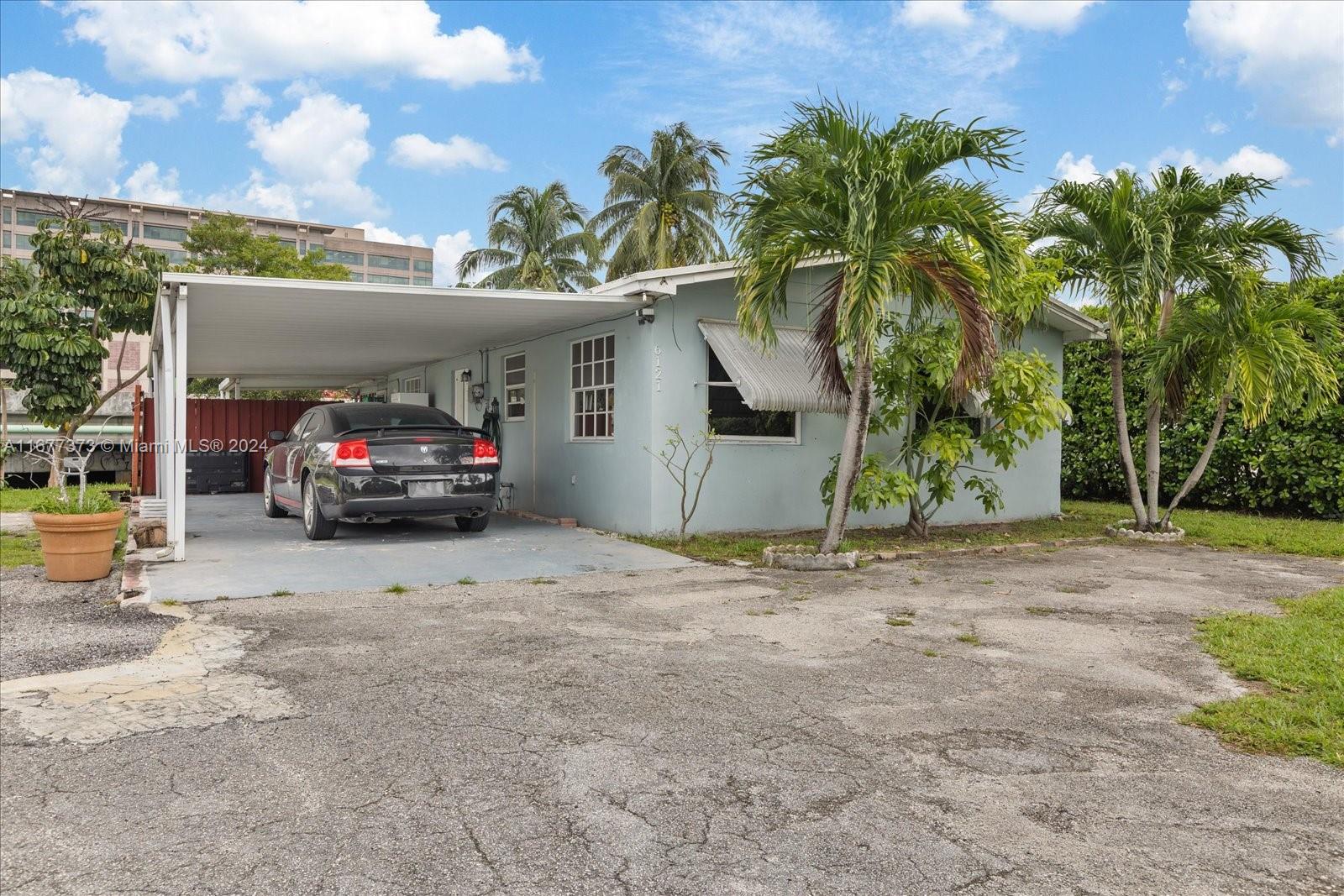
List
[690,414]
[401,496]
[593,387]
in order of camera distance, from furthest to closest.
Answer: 1. [593,387]
2. [690,414]
3. [401,496]

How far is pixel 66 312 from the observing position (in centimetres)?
1664

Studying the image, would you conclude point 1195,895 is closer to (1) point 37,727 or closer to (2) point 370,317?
(1) point 37,727

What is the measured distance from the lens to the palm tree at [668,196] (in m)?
32.9

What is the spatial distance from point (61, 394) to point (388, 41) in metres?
10.3

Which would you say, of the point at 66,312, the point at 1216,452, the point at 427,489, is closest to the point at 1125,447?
the point at 1216,452

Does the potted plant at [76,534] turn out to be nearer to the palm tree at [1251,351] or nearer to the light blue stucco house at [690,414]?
the light blue stucco house at [690,414]

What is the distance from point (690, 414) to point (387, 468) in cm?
340

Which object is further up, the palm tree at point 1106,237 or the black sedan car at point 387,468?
the palm tree at point 1106,237

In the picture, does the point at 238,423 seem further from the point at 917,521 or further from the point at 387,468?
the point at 917,521

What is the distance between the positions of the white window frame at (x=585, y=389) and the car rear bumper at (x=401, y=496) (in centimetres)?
179

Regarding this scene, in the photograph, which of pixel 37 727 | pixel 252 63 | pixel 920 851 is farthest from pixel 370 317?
pixel 252 63

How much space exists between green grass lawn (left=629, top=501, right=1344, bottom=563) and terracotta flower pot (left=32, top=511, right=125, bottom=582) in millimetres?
5187

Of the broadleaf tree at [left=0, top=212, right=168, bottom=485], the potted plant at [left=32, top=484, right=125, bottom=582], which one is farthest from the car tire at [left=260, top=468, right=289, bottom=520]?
the broadleaf tree at [left=0, top=212, right=168, bottom=485]

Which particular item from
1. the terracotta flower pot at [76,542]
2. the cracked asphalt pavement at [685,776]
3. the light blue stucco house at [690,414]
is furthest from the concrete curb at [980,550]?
the terracotta flower pot at [76,542]
